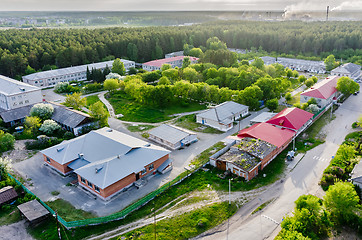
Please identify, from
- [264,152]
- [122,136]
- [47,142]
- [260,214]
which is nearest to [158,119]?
[122,136]

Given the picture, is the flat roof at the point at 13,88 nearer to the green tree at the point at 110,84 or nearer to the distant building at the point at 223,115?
the green tree at the point at 110,84

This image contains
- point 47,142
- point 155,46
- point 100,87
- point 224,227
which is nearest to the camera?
point 224,227

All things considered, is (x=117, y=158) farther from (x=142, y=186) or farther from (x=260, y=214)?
(x=260, y=214)

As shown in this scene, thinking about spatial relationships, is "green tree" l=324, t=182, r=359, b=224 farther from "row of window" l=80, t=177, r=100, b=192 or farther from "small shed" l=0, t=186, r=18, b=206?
"small shed" l=0, t=186, r=18, b=206

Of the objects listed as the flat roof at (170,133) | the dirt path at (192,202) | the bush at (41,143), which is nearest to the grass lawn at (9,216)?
the dirt path at (192,202)

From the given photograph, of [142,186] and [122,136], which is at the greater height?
[122,136]

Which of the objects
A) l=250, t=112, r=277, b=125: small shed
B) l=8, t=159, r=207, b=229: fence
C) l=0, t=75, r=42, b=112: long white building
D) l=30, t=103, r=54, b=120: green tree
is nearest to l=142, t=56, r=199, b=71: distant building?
l=0, t=75, r=42, b=112: long white building
